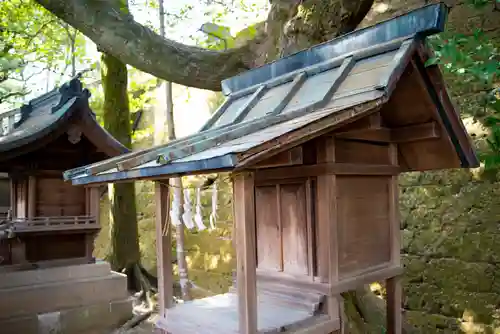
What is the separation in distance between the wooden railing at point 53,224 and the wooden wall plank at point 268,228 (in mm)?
4725

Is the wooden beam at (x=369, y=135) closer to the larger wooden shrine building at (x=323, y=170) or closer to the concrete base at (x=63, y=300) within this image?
the larger wooden shrine building at (x=323, y=170)

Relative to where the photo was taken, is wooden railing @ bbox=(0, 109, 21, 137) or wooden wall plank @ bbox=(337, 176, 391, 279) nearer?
wooden wall plank @ bbox=(337, 176, 391, 279)

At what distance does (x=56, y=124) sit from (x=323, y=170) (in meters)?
5.40

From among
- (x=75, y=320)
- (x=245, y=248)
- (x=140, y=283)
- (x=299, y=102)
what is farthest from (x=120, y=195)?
(x=245, y=248)

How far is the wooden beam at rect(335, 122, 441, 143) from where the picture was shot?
3.70 m

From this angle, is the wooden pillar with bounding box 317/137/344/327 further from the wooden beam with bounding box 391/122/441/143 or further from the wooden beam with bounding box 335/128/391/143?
the wooden beam with bounding box 391/122/441/143

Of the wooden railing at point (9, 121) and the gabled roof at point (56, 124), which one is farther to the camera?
the wooden railing at point (9, 121)

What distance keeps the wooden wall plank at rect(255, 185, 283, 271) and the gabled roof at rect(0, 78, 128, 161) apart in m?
4.45

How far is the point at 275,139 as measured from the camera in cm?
254

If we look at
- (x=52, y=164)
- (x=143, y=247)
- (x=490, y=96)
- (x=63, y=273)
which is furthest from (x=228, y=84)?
(x=143, y=247)

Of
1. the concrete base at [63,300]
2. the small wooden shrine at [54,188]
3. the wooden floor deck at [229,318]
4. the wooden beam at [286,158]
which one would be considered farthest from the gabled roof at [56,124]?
the wooden beam at [286,158]

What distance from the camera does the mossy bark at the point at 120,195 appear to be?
9812 mm

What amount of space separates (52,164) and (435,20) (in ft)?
22.0

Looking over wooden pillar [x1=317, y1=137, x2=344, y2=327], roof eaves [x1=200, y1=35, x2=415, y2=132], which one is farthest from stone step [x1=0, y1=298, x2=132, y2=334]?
wooden pillar [x1=317, y1=137, x2=344, y2=327]
